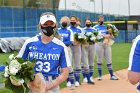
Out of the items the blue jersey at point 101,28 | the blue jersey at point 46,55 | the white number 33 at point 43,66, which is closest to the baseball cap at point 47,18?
the blue jersey at point 46,55

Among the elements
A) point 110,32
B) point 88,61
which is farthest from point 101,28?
point 88,61

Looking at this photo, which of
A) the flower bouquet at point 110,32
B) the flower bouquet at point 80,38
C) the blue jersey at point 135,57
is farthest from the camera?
the flower bouquet at point 110,32

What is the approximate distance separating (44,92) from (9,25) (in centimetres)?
3325

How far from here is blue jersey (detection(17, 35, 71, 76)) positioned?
17.7 ft

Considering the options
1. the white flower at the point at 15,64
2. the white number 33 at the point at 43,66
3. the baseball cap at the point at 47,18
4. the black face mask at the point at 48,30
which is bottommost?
the white number 33 at the point at 43,66

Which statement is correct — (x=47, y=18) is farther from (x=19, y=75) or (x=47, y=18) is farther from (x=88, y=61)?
(x=88, y=61)

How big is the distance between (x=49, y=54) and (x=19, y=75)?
2.35 ft

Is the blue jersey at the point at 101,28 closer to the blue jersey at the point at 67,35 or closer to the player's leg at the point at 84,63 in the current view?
the player's leg at the point at 84,63

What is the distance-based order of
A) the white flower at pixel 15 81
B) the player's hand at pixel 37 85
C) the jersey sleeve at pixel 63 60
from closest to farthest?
the white flower at pixel 15 81 < the player's hand at pixel 37 85 < the jersey sleeve at pixel 63 60

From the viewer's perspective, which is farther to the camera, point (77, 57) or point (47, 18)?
point (77, 57)

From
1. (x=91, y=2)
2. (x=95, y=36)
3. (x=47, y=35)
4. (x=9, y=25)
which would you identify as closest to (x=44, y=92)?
(x=47, y=35)

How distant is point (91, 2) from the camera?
2133 inches

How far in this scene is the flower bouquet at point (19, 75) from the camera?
4.80 meters

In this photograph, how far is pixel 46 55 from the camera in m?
5.41
